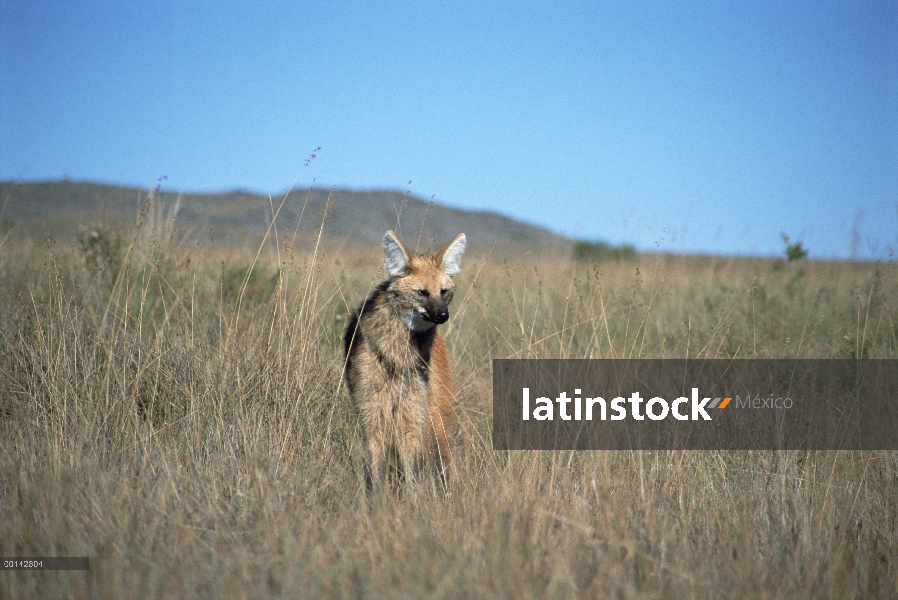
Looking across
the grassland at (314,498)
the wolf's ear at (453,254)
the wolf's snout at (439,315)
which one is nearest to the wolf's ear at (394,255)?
the wolf's ear at (453,254)

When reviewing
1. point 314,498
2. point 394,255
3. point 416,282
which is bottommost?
point 314,498

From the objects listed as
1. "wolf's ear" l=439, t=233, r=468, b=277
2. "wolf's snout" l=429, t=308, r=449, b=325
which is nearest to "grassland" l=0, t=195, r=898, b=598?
"wolf's snout" l=429, t=308, r=449, b=325

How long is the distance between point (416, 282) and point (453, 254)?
16.2 inches

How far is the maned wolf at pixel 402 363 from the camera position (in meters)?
3.96

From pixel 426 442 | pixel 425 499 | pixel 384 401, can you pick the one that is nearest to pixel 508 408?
pixel 426 442

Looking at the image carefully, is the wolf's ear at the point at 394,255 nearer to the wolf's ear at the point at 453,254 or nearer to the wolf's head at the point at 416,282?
the wolf's head at the point at 416,282

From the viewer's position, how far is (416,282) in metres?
4.06

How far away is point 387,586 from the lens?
2281mm

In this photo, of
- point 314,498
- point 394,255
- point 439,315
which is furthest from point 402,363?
point 314,498

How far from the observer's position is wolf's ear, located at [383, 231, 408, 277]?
4.02 meters

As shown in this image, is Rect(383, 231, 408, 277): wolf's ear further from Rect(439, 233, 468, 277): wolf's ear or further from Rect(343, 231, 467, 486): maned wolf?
Rect(439, 233, 468, 277): wolf's ear

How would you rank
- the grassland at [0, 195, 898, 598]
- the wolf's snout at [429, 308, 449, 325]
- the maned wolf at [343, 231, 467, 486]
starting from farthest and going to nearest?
the maned wolf at [343, 231, 467, 486], the wolf's snout at [429, 308, 449, 325], the grassland at [0, 195, 898, 598]

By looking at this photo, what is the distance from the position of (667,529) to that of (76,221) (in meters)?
7.27

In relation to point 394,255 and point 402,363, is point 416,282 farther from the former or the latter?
point 402,363
